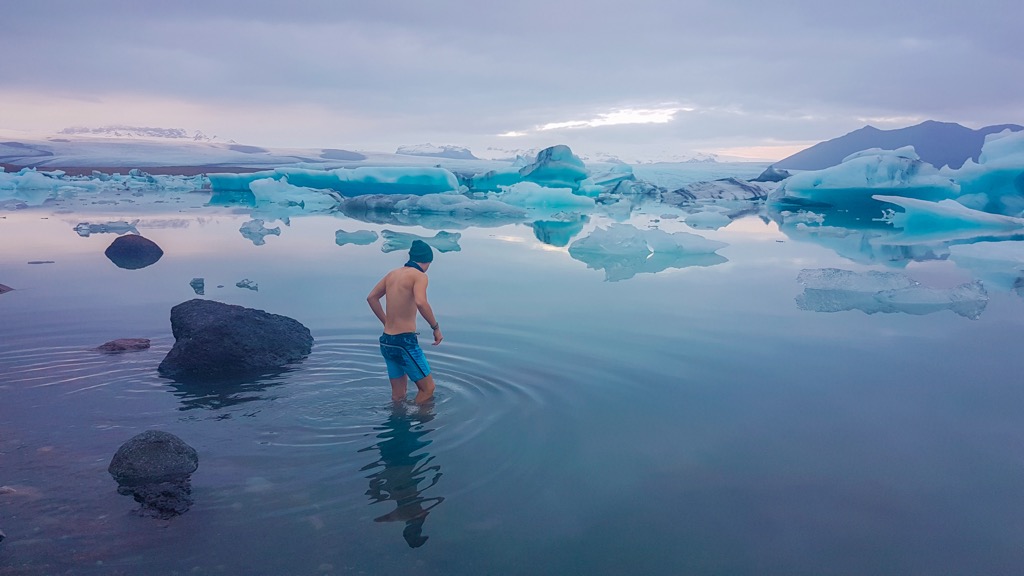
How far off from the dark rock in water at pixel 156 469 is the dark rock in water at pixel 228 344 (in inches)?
67.1

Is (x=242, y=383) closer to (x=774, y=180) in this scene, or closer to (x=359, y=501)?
(x=359, y=501)

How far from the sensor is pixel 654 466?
12.5 ft

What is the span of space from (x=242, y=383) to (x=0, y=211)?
68.4ft

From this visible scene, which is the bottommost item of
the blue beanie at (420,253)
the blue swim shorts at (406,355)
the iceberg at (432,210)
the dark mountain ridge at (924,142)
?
the iceberg at (432,210)

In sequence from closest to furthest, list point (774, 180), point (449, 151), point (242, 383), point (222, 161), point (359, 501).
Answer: point (359, 501) < point (242, 383) < point (774, 180) < point (222, 161) < point (449, 151)

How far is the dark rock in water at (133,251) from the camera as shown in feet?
36.0

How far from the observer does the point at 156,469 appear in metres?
3.54

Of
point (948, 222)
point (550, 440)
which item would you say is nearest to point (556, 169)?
point (948, 222)

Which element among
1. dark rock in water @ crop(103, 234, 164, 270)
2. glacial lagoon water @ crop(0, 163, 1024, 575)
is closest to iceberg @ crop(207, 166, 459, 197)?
dark rock in water @ crop(103, 234, 164, 270)

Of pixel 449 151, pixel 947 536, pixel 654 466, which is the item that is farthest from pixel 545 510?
pixel 449 151

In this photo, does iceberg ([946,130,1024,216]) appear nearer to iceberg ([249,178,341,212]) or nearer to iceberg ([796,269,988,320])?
iceberg ([796,269,988,320])

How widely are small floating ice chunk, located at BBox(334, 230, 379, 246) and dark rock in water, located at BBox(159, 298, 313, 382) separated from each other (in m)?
8.33

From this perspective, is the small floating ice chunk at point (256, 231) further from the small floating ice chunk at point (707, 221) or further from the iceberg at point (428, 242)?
the small floating ice chunk at point (707, 221)

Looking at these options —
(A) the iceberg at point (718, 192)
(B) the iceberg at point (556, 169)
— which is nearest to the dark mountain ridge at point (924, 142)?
(A) the iceberg at point (718, 192)
